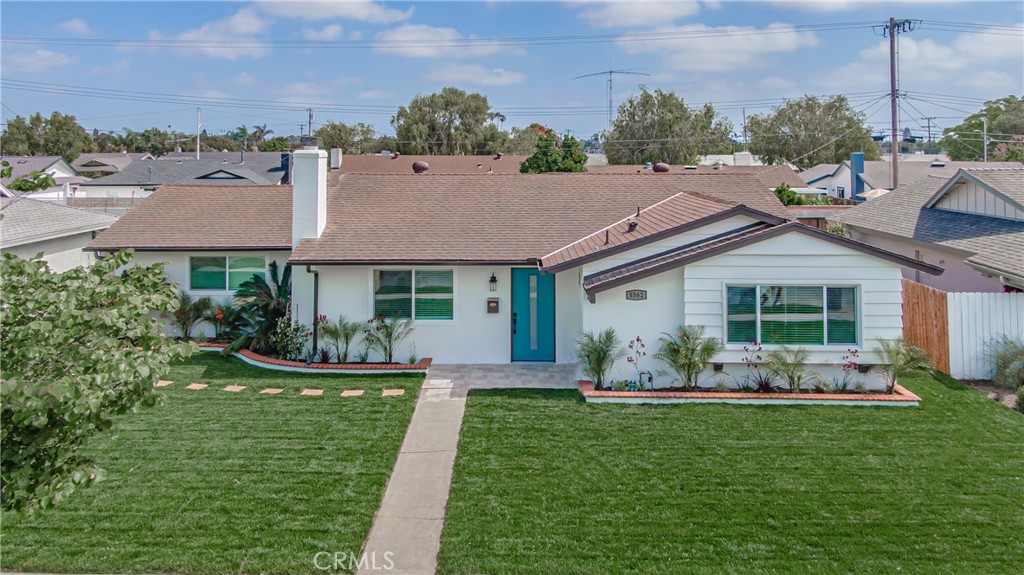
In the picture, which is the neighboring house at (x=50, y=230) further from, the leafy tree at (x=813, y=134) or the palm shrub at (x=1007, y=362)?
the leafy tree at (x=813, y=134)

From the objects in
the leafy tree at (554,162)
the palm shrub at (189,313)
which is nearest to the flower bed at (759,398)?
the palm shrub at (189,313)

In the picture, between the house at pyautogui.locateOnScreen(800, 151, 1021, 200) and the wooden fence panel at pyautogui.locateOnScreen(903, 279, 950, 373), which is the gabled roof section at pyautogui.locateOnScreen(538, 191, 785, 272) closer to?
the wooden fence panel at pyautogui.locateOnScreen(903, 279, 950, 373)

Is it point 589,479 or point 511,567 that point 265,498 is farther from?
point 589,479

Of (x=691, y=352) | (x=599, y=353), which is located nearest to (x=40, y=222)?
(x=599, y=353)

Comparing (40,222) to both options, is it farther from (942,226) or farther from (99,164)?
(99,164)

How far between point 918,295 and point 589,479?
9323mm

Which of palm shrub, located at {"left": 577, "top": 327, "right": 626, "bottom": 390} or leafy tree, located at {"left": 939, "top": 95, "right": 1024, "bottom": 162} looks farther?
leafy tree, located at {"left": 939, "top": 95, "right": 1024, "bottom": 162}

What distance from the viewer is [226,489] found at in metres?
8.95

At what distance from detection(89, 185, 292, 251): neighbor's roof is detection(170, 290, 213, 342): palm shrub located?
121 cm

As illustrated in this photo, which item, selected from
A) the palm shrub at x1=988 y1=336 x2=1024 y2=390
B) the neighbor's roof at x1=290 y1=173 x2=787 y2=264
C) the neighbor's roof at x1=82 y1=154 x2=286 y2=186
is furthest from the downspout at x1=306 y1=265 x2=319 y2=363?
the neighbor's roof at x1=82 y1=154 x2=286 y2=186

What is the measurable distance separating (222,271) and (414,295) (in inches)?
207

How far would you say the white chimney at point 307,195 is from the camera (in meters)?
15.2

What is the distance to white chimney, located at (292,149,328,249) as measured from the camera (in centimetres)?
1524

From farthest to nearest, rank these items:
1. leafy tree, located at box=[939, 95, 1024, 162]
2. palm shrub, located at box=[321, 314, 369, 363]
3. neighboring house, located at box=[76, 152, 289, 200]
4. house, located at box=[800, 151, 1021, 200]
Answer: leafy tree, located at box=[939, 95, 1024, 162], house, located at box=[800, 151, 1021, 200], neighboring house, located at box=[76, 152, 289, 200], palm shrub, located at box=[321, 314, 369, 363]
